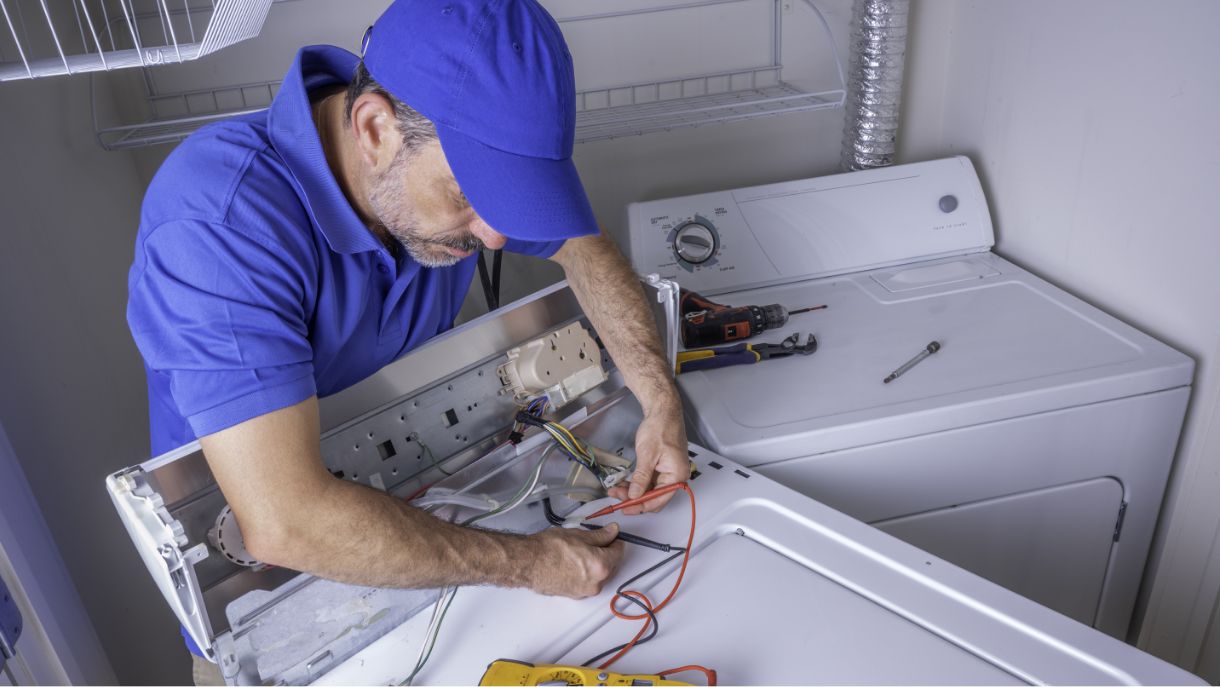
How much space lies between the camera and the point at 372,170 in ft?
2.91

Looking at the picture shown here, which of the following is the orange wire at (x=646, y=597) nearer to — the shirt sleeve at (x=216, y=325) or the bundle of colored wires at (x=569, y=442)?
the bundle of colored wires at (x=569, y=442)

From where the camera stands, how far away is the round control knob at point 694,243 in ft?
5.28

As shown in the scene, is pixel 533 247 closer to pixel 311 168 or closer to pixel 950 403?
pixel 311 168

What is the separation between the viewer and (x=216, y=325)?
0.76m

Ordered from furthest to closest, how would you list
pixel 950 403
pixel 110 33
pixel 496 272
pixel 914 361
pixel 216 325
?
1. pixel 496 272
2. pixel 914 361
3. pixel 950 403
4. pixel 110 33
5. pixel 216 325

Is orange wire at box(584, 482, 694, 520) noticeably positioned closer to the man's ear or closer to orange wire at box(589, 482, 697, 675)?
orange wire at box(589, 482, 697, 675)

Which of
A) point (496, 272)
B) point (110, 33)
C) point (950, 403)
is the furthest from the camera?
point (496, 272)

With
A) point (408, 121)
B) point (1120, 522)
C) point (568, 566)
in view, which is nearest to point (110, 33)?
point (408, 121)

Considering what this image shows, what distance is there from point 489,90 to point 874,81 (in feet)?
3.80

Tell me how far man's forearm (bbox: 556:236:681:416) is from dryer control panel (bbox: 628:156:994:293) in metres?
0.36

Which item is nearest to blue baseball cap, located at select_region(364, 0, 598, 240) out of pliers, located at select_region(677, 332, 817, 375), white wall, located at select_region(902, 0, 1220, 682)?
pliers, located at select_region(677, 332, 817, 375)

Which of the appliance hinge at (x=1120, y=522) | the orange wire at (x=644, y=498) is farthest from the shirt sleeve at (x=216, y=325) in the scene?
the appliance hinge at (x=1120, y=522)

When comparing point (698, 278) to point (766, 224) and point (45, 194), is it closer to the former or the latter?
point (766, 224)

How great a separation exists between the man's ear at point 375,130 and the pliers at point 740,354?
648 millimetres
